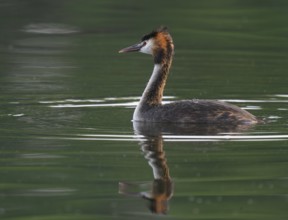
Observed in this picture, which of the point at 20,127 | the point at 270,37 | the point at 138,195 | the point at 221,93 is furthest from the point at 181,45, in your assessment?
the point at 138,195

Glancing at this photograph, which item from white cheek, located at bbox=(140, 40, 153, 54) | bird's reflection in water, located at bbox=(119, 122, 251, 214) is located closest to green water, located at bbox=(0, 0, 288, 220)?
bird's reflection in water, located at bbox=(119, 122, 251, 214)

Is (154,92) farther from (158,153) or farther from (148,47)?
(158,153)

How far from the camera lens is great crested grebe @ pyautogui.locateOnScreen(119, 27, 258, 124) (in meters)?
14.2

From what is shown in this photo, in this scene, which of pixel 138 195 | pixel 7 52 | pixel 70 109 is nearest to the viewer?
pixel 138 195

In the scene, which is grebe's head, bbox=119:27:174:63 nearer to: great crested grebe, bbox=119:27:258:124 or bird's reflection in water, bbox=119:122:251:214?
great crested grebe, bbox=119:27:258:124

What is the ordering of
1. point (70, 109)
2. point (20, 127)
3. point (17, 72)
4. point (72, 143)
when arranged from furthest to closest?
point (17, 72)
point (70, 109)
point (20, 127)
point (72, 143)

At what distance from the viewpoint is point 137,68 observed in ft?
64.8

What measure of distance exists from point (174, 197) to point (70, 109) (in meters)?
5.00

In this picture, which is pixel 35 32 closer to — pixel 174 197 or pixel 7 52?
pixel 7 52

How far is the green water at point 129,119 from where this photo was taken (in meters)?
10.5

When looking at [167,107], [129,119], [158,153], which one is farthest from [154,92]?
[158,153]

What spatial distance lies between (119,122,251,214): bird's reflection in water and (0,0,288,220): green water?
25mm

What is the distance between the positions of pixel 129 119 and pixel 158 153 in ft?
8.05

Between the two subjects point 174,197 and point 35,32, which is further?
point 35,32
